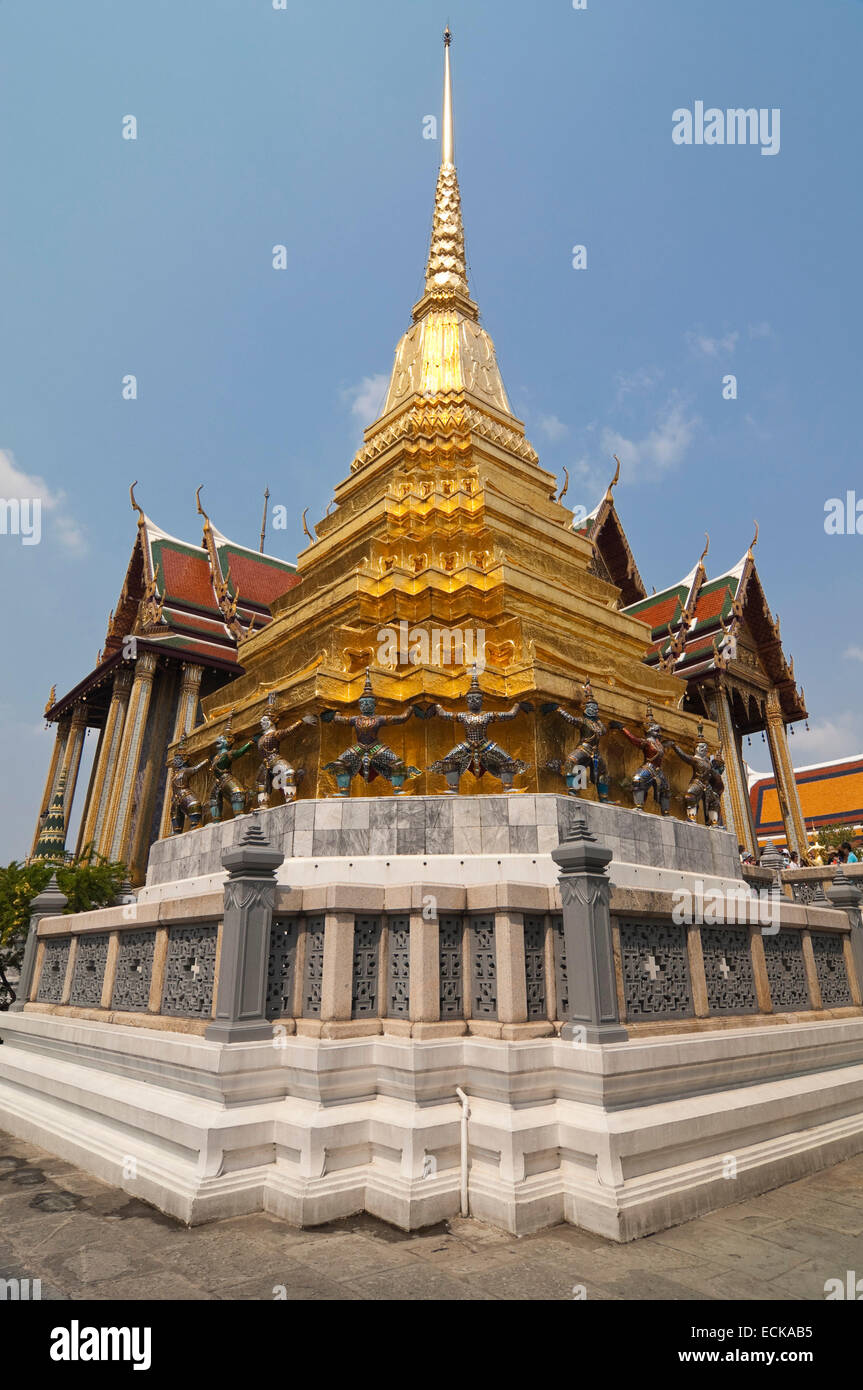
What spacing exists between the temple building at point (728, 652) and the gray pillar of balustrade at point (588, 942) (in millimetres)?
24845

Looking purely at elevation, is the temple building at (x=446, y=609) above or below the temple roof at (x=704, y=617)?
below

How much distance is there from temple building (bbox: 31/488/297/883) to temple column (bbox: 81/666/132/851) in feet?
0.17

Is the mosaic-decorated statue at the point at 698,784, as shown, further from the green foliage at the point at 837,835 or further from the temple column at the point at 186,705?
the green foliage at the point at 837,835

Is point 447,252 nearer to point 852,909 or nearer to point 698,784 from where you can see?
point 698,784

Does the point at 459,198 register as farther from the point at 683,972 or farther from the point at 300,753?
the point at 683,972

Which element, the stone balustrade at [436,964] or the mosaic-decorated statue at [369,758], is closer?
the stone balustrade at [436,964]

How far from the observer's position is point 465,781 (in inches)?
417

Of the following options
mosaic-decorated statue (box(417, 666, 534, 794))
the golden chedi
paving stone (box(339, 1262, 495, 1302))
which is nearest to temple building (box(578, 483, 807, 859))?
the golden chedi

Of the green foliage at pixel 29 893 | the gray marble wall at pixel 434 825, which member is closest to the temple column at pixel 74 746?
the green foliage at pixel 29 893

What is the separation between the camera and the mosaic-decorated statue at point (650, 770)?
11133mm

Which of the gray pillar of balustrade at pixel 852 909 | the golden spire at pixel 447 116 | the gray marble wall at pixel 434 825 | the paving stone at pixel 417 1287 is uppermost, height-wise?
the golden spire at pixel 447 116

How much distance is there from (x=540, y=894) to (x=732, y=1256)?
9.02ft

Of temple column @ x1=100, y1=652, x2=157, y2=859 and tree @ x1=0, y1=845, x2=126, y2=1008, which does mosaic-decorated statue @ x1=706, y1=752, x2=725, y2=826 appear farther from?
temple column @ x1=100, y1=652, x2=157, y2=859
